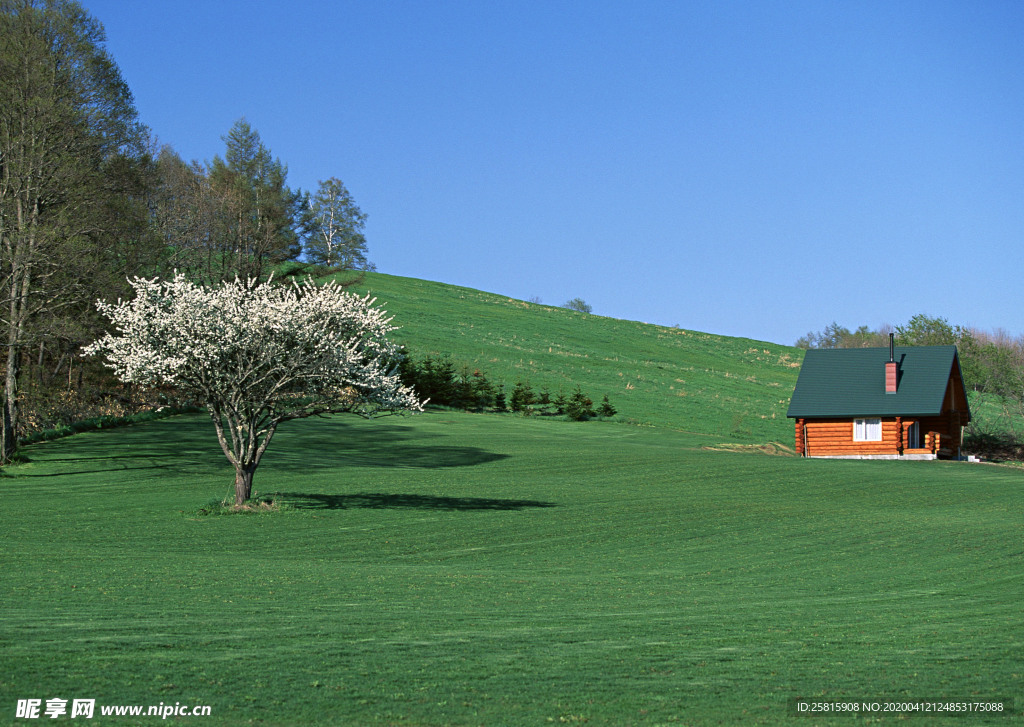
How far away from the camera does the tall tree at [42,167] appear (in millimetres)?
35625

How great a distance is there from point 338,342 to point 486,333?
69706 millimetres

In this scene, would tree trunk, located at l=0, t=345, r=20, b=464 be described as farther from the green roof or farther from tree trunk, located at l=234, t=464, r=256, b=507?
the green roof

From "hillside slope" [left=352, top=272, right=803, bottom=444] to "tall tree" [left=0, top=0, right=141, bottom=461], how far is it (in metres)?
39.1

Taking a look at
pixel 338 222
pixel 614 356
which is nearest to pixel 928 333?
pixel 614 356

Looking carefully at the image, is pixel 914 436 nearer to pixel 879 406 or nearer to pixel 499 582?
pixel 879 406

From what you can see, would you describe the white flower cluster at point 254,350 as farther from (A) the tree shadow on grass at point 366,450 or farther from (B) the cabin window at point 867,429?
(B) the cabin window at point 867,429

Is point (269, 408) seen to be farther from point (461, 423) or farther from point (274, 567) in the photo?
point (461, 423)

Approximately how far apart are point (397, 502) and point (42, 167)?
63.2 feet

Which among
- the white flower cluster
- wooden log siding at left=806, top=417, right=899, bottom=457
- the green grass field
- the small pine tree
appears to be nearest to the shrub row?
the small pine tree

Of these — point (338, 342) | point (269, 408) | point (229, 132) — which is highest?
point (229, 132)

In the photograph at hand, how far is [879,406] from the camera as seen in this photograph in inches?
2221

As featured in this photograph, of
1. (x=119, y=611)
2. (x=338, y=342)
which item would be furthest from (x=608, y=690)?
(x=338, y=342)

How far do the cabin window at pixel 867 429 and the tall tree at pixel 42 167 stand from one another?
138 ft

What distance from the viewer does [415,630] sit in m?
11.8
